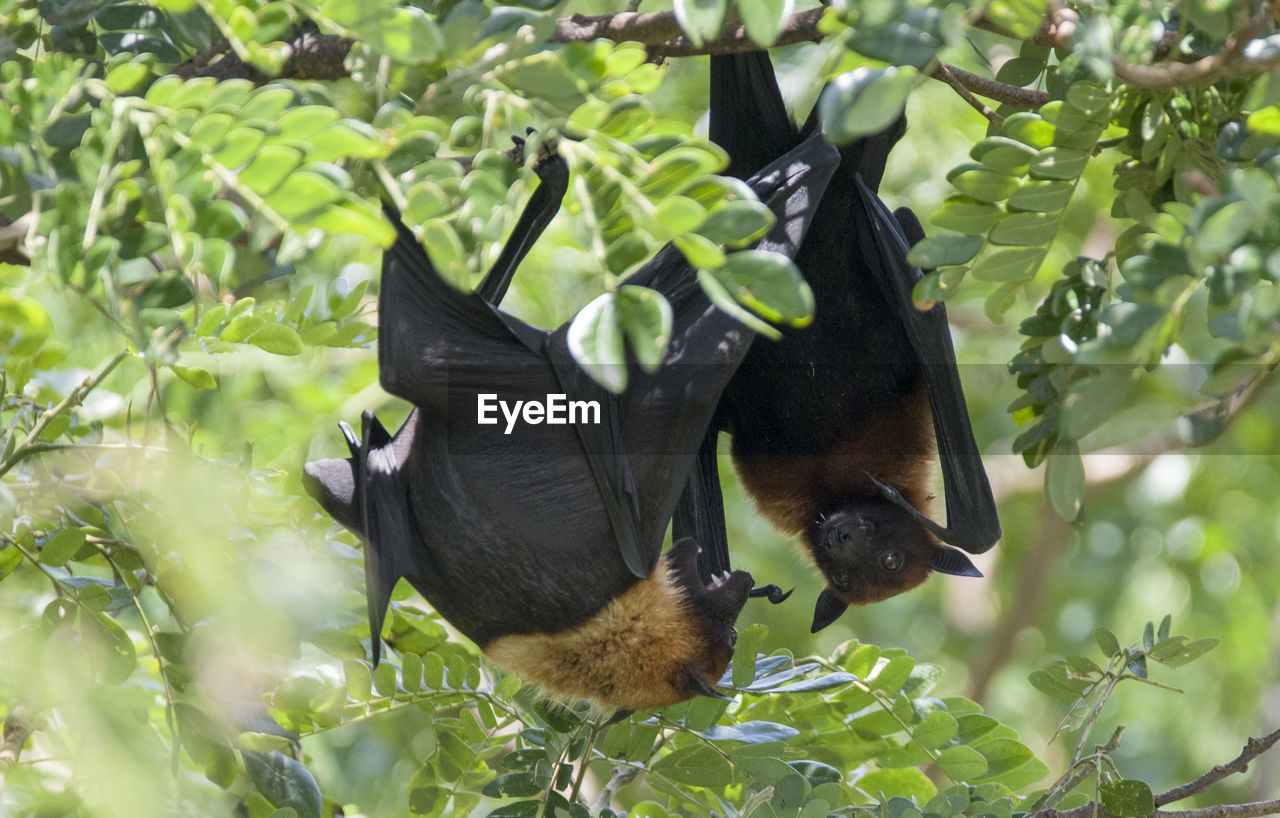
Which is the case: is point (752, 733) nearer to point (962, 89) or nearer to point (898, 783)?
point (898, 783)

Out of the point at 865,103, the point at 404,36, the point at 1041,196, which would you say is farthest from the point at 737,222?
the point at 1041,196

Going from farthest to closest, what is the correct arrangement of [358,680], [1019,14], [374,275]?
[374,275] < [358,680] < [1019,14]

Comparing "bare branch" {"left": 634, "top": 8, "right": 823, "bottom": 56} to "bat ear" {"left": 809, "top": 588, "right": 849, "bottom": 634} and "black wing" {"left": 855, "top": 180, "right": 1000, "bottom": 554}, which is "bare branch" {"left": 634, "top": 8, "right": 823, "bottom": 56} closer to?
"black wing" {"left": 855, "top": 180, "right": 1000, "bottom": 554}

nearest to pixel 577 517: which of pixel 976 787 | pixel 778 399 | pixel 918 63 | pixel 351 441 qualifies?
pixel 351 441

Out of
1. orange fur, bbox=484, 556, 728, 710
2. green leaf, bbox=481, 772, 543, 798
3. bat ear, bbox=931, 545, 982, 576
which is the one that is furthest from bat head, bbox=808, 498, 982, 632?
green leaf, bbox=481, 772, 543, 798

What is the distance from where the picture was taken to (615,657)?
2217mm

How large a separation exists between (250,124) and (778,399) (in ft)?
5.18

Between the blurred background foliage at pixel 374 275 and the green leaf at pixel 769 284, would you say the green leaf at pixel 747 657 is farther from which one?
the green leaf at pixel 769 284

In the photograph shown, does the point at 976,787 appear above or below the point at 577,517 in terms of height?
below

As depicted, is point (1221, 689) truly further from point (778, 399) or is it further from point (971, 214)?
point (971, 214)

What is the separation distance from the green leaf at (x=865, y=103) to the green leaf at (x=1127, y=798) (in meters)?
1.35

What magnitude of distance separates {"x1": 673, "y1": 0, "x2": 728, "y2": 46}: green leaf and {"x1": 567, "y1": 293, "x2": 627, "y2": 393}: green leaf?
285 millimetres

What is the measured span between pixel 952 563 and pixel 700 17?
6.12 ft

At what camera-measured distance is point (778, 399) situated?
8.92 ft
